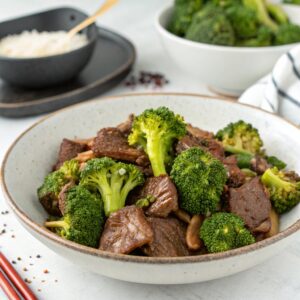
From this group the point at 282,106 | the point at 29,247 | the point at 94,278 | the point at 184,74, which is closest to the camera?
the point at 94,278

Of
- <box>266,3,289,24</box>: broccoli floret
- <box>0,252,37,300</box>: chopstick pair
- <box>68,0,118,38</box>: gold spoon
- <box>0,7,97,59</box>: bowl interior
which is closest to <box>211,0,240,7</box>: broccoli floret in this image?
<box>266,3,289,24</box>: broccoli floret

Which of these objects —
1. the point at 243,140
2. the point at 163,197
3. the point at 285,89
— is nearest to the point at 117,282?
the point at 163,197

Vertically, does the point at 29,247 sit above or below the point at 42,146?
below

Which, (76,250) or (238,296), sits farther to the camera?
(238,296)

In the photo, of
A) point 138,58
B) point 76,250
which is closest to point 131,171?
point 76,250

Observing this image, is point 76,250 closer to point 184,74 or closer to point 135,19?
point 184,74

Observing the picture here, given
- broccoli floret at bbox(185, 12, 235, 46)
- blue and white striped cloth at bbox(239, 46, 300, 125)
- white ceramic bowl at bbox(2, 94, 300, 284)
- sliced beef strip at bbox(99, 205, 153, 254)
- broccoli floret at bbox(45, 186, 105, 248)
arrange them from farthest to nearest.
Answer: broccoli floret at bbox(185, 12, 235, 46)
blue and white striped cloth at bbox(239, 46, 300, 125)
broccoli floret at bbox(45, 186, 105, 248)
sliced beef strip at bbox(99, 205, 153, 254)
white ceramic bowl at bbox(2, 94, 300, 284)

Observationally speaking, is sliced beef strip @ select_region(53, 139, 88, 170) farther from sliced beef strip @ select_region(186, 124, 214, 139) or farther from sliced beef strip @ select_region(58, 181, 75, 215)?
sliced beef strip @ select_region(186, 124, 214, 139)
